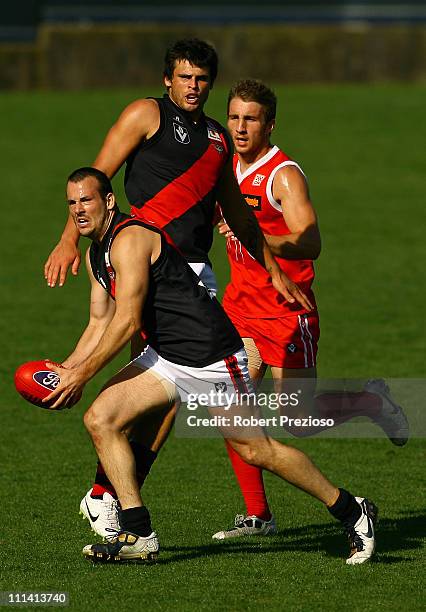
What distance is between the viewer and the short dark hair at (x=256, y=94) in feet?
30.9

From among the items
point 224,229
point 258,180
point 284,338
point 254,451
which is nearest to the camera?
point 254,451

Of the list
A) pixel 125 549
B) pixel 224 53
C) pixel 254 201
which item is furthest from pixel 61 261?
pixel 224 53

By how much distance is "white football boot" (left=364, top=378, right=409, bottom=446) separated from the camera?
9.77 m

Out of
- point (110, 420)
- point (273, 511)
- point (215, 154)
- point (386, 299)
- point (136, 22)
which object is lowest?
point (136, 22)

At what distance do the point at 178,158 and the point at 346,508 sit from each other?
233 cm

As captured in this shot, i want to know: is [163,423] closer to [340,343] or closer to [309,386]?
[309,386]

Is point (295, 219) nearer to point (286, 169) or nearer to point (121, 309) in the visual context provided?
point (286, 169)

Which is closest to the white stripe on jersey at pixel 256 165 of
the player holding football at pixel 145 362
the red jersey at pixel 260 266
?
the red jersey at pixel 260 266

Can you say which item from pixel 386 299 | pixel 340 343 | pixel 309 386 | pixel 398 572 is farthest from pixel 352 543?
pixel 386 299

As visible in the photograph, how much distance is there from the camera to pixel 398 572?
7988mm

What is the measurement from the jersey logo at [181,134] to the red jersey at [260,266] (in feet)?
3.52

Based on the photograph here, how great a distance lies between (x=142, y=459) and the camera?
334 inches

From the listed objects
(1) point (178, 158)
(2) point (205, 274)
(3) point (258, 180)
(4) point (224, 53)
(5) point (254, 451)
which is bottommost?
(4) point (224, 53)

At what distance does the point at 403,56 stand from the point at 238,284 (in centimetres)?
2861
